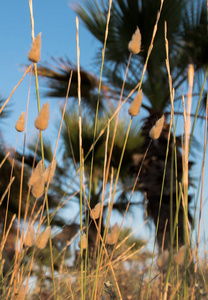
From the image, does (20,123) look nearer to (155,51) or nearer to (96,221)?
(155,51)

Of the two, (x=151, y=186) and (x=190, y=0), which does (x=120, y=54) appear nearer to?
(x=190, y=0)

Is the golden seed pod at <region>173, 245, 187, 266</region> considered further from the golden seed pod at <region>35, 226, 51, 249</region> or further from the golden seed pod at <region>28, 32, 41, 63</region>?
the golden seed pod at <region>28, 32, 41, 63</region>

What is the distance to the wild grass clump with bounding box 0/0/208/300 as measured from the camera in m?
0.69

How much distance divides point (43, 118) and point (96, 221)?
4.45 m

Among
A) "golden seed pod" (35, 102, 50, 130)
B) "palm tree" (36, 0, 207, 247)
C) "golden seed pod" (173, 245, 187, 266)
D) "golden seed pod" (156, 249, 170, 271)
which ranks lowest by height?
"golden seed pod" (156, 249, 170, 271)

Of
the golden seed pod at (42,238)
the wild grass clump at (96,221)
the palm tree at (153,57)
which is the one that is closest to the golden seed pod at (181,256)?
the wild grass clump at (96,221)

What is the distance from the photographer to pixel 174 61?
15.1 feet

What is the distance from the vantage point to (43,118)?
2.08ft

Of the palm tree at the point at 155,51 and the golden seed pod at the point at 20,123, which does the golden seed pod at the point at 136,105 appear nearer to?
the golden seed pod at the point at 20,123

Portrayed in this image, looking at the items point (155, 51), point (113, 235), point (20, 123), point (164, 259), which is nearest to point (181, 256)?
point (164, 259)

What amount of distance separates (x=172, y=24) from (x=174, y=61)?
0.69m

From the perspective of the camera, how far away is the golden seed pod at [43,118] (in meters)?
0.63

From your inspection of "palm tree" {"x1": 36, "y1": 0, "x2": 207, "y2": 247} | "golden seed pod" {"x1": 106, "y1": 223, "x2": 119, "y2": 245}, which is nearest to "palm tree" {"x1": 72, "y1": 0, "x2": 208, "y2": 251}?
"palm tree" {"x1": 36, "y1": 0, "x2": 207, "y2": 247}

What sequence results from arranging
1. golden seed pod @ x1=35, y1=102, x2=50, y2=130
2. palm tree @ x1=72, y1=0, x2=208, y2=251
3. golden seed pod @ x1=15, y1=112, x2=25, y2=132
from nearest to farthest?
Result: golden seed pod @ x1=35, y1=102, x2=50, y2=130, golden seed pod @ x1=15, y1=112, x2=25, y2=132, palm tree @ x1=72, y1=0, x2=208, y2=251
